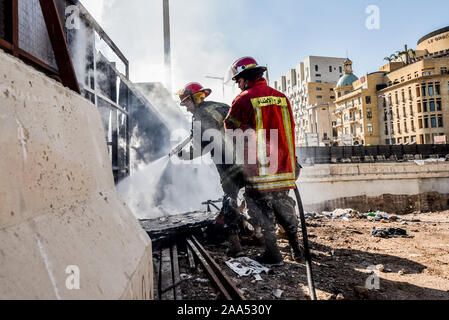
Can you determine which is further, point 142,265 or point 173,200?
point 173,200

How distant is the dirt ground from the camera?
2.30 m

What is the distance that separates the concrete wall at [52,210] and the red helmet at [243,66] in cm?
220

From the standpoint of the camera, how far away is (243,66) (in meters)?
3.45

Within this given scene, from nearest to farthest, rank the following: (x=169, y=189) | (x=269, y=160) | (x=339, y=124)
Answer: (x=269, y=160) < (x=169, y=189) < (x=339, y=124)

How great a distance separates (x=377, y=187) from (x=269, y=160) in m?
13.3

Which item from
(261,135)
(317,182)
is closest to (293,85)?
(317,182)

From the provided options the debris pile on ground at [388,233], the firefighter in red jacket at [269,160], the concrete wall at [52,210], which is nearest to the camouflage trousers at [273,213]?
the firefighter in red jacket at [269,160]

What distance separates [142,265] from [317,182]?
42.1 feet

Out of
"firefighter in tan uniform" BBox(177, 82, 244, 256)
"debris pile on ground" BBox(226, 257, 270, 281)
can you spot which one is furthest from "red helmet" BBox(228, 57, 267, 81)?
"debris pile on ground" BBox(226, 257, 270, 281)

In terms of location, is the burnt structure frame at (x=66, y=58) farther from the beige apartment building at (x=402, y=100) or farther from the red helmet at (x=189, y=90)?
the beige apartment building at (x=402, y=100)

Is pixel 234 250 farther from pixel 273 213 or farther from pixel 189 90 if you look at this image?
pixel 189 90

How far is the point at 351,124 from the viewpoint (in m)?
56.8

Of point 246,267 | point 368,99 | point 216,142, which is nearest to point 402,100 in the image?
point 368,99
